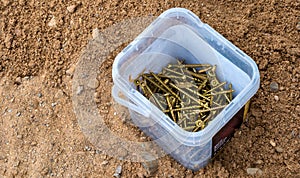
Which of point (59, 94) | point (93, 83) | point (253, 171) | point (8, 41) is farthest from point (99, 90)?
point (253, 171)

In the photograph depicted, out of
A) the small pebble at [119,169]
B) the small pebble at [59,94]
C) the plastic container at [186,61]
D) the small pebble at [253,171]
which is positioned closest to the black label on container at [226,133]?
the plastic container at [186,61]

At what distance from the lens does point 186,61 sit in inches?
102

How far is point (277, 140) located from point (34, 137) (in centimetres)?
100

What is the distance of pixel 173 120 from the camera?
237 centimetres

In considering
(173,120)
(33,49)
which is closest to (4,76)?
(33,49)

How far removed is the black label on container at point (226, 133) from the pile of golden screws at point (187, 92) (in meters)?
0.08

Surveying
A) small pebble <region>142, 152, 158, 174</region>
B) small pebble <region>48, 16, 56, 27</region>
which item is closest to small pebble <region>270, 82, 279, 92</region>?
small pebble <region>142, 152, 158, 174</region>

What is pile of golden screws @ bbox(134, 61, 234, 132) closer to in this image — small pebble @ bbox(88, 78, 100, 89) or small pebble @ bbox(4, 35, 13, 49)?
small pebble @ bbox(88, 78, 100, 89)

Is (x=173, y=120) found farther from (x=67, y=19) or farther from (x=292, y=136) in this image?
(x=67, y=19)

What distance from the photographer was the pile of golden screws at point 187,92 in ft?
7.79

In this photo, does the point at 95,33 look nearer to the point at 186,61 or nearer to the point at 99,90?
the point at 99,90

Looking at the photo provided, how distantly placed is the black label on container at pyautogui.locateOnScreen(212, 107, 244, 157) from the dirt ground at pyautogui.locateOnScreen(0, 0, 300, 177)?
3cm

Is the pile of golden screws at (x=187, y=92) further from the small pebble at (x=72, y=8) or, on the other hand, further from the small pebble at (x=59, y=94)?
the small pebble at (x=72, y=8)

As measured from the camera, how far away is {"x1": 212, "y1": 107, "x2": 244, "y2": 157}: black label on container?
229 centimetres
